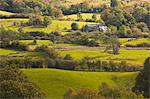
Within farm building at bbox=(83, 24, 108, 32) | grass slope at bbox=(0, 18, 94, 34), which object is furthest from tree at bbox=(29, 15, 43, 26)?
farm building at bbox=(83, 24, 108, 32)

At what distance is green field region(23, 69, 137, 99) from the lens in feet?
112

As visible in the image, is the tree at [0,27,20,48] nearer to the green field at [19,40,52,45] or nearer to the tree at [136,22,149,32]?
the green field at [19,40,52,45]

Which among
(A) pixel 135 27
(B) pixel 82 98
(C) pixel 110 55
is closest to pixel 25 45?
(C) pixel 110 55

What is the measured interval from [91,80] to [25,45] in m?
24.8

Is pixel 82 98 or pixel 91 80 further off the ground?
pixel 82 98

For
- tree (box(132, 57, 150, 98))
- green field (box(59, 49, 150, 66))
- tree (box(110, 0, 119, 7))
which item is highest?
tree (box(110, 0, 119, 7))

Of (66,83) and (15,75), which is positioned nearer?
(15,75)

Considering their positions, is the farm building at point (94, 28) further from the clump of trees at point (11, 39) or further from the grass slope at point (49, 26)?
the clump of trees at point (11, 39)

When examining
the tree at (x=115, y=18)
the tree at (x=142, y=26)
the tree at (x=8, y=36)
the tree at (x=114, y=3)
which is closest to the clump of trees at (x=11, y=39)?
the tree at (x=8, y=36)

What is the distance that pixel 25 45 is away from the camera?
2351 inches

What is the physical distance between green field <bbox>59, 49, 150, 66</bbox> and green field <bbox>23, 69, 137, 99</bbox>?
10.9 meters

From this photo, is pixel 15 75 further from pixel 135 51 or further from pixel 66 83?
pixel 135 51

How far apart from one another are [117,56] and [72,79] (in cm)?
1828

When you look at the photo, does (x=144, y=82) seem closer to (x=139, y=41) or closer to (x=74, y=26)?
(x=139, y=41)
